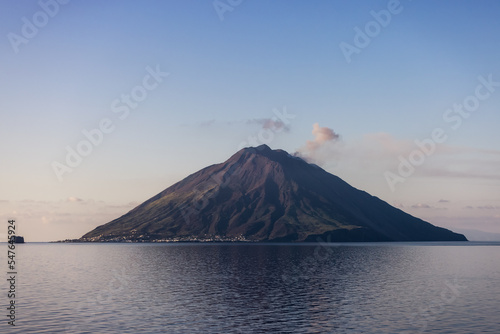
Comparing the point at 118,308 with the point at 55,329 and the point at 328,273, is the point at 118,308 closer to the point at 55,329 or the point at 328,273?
the point at 55,329

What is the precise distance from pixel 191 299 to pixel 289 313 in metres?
21.2

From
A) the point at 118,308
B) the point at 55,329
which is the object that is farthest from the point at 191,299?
the point at 55,329

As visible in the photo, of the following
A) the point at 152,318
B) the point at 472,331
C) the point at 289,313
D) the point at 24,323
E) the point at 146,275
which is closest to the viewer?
the point at 472,331

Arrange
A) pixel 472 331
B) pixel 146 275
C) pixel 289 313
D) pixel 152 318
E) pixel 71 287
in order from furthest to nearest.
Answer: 1. pixel 146 275
2. pixel 71 287
3. pixel 289 313
4. pixel 152 318
5. pixel 472 331

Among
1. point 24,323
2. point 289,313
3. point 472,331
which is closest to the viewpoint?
point 472,331

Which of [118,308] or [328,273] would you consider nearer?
[118,308]

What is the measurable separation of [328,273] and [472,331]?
78042 millimetres

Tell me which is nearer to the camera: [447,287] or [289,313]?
[289,313]

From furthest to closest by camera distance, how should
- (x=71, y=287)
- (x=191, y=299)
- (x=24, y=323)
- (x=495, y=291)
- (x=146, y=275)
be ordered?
(x=146, y=275)
(x=71, y=287)
(x=495, y=291)
(x=191, y=299)
(x=24, y=323)

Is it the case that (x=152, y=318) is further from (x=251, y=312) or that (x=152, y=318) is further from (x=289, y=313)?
(x=289, y=313)

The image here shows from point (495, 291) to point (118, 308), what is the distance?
2919 inches

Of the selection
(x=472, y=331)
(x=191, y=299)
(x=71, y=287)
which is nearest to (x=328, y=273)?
(x=191, y=299)

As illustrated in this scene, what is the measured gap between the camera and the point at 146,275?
133 meters

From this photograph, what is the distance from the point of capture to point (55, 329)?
6003 centimetres
